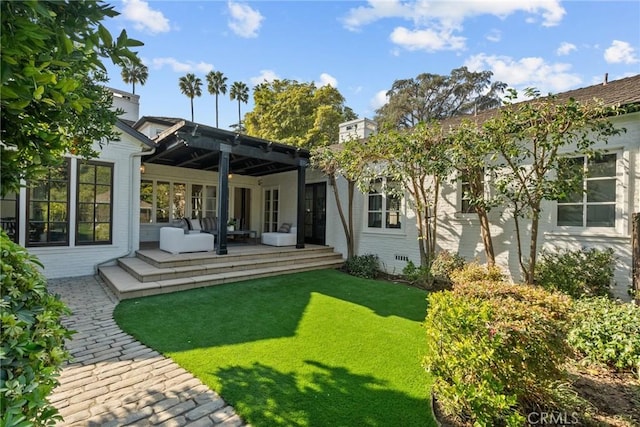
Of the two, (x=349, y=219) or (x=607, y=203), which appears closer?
(x=607, y=203)

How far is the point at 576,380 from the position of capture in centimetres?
319

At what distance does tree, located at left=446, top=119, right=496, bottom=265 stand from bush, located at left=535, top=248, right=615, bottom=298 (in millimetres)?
1092

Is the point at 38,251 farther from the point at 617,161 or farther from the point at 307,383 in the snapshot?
the point at 617,161

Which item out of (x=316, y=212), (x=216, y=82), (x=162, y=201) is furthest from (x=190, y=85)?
(x=316, y=212)

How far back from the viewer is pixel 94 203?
7.83 meters

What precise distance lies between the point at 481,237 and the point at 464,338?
5322 mm

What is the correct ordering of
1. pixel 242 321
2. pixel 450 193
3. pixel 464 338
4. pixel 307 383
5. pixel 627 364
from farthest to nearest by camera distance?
pixel 450 193
pixel 242 321
pixel 627 364
pixel 307 383
pixel 464 338

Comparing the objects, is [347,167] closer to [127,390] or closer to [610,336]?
[610,336]

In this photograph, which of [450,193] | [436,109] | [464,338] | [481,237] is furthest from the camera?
[436,109]

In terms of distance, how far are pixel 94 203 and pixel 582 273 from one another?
10851 mm

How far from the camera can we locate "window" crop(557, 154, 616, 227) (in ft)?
18.3

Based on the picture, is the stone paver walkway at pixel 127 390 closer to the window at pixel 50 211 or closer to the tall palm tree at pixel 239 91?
the window at pixel 50 211

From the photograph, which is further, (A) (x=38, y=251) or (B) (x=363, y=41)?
(B) (x=363, y=41)

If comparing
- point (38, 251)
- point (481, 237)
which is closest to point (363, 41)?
point (481, 237)
